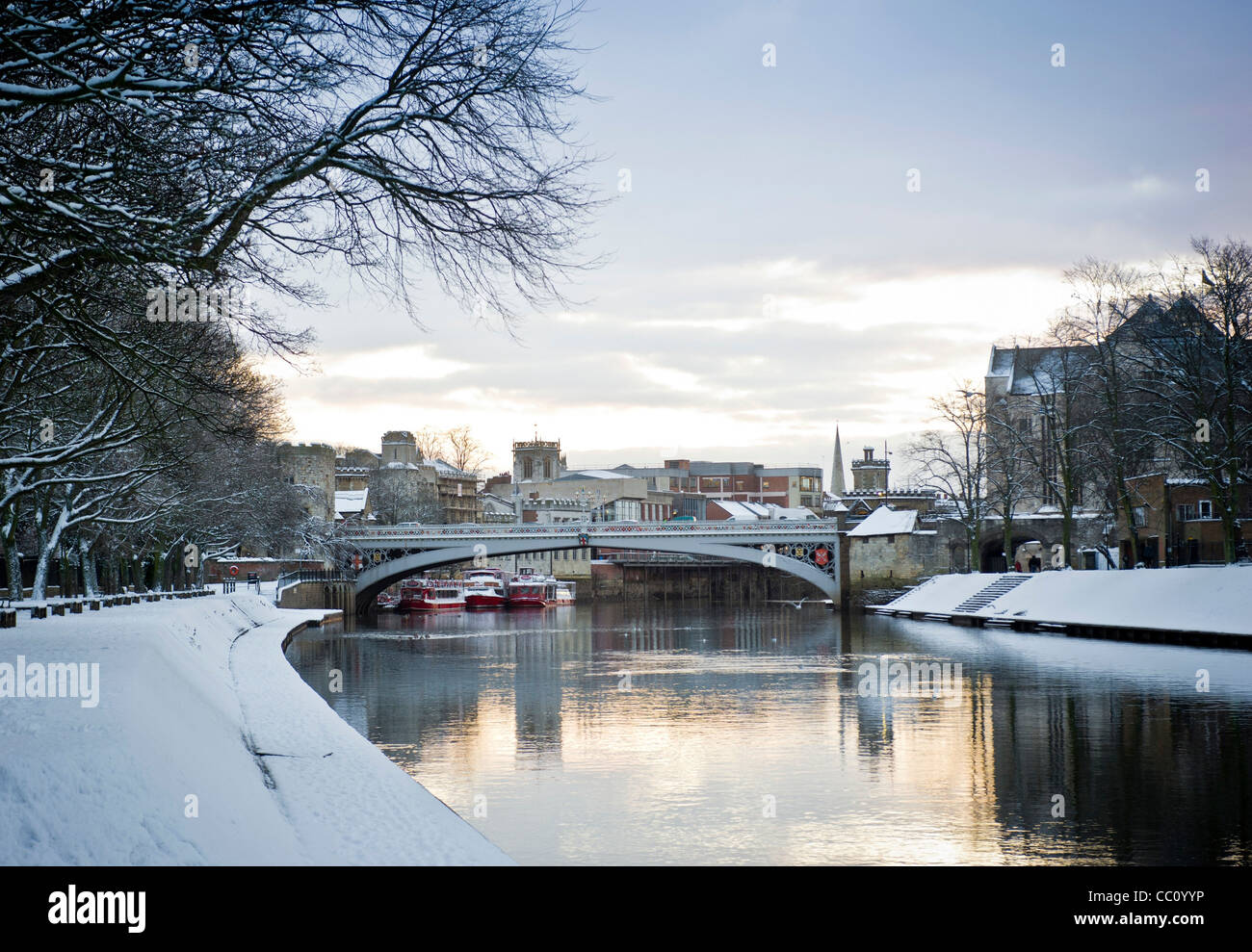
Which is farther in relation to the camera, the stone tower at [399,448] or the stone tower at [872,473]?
the stone tower at [399,448]

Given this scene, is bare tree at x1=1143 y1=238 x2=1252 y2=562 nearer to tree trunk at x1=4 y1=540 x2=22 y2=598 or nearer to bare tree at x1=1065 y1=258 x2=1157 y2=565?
bare tree at x1=1065 y1=258 x2=1157 y2=565

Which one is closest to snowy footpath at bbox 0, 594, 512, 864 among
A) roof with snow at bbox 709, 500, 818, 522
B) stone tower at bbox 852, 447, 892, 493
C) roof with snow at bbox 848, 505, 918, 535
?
roof with snow at bbox 848, 505, 918, 535

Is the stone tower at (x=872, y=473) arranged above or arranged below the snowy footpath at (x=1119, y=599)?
above

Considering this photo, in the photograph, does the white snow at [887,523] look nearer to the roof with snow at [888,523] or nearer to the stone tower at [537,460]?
the roof with snow at [888,523]

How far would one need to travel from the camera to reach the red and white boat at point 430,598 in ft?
266

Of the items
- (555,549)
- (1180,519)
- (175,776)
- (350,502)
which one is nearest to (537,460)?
(350,502)

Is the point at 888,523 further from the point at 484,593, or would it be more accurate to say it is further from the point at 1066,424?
the point at 484,593

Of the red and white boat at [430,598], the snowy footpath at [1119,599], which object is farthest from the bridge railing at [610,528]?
the snowy footpath at [1119,599]

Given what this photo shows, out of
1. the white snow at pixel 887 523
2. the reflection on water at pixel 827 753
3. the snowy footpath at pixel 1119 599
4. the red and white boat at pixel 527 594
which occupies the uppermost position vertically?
the white snow at pixel 887 523

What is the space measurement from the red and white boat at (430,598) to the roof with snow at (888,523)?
2789 cm

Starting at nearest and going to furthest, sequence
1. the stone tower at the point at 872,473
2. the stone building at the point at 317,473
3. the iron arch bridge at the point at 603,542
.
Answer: the iron arch bridge at the point at 603,542, the stone building at the point at 317,473, the stone tower at the point at 872,473

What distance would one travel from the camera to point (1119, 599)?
41.6 m

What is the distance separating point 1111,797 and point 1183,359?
28.0 metres

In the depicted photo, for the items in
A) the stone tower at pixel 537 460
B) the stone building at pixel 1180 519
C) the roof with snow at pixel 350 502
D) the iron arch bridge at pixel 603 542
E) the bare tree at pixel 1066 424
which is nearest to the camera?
the bare tree at pixel 1066 424
